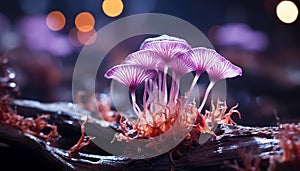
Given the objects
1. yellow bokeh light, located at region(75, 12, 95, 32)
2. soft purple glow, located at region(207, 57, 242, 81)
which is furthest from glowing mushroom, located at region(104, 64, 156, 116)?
yellow bokeh light, located at region(75, 12, 95, 32)

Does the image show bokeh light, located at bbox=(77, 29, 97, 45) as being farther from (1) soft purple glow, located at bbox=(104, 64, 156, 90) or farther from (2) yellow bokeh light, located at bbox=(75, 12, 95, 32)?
(1) soft purple glow, located at bbox=(104, 64, 156, 90)

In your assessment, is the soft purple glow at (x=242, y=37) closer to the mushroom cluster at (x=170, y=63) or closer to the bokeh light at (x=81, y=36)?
the bokeh light at (x=81, y=36)

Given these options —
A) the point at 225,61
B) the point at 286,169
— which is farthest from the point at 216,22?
the point at 286,169

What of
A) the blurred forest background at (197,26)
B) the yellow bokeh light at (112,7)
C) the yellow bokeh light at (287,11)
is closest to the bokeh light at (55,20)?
the blurred forest background at (197,26)

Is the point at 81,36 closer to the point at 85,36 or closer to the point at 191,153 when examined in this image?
the point at 85,36

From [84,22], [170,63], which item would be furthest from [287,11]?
[170,63]

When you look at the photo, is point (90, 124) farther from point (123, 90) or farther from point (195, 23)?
point (195, 23)
